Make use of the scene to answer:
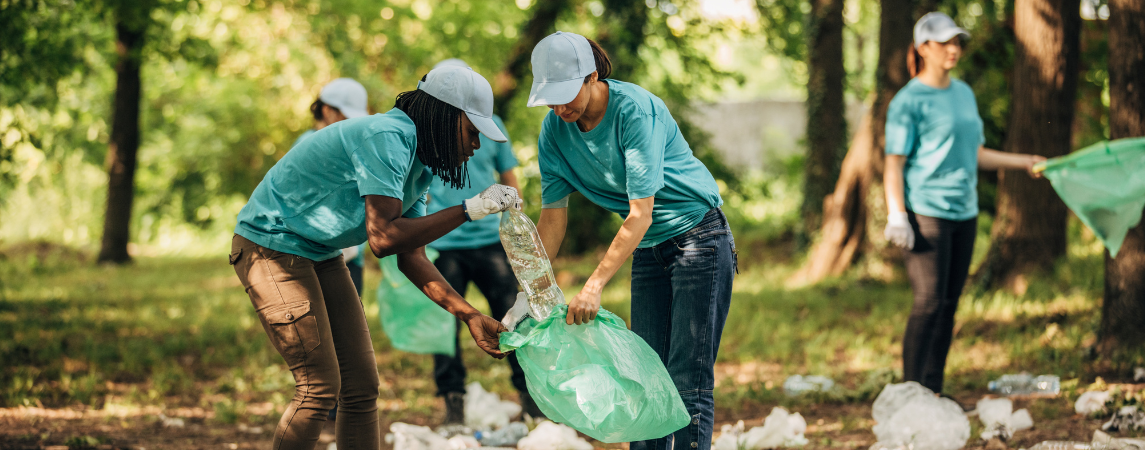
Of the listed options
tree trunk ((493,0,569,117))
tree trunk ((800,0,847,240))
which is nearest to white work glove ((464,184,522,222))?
tree trunk ((493,0,569,117))

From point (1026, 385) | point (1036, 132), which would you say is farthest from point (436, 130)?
point (1036, 132)

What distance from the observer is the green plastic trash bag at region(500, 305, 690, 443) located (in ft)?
8.44

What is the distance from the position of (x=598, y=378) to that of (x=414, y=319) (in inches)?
73.7

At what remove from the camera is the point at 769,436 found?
11.9 ft

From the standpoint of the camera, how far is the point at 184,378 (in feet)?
17.5

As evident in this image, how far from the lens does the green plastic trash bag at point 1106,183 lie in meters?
4.00

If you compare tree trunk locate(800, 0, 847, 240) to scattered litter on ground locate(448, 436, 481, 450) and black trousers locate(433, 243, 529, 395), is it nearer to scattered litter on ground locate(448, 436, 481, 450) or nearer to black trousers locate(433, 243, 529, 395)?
black trousers locate(433, 243, 529, 395)

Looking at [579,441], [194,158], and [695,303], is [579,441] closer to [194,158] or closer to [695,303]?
[695,303]

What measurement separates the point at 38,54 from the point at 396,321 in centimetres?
421

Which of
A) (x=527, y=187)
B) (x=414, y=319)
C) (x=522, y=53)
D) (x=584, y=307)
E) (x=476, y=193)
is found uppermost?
(x=522, y=53)

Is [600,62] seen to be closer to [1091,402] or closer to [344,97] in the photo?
[344,97]

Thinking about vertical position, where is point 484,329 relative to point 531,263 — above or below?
below

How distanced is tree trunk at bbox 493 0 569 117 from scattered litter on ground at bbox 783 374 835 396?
17.9 ft

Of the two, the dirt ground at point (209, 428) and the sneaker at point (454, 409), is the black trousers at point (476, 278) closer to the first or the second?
the sneaker at point (454, 409)
